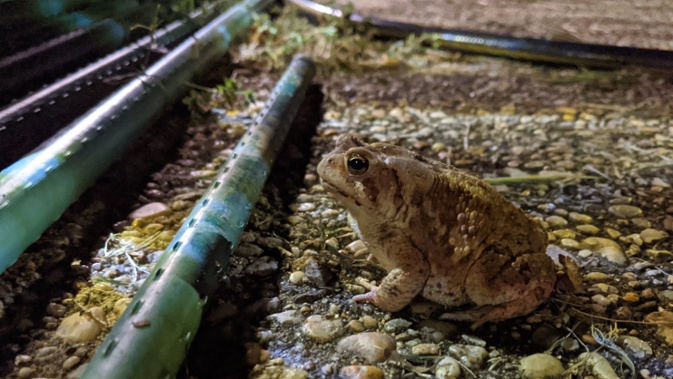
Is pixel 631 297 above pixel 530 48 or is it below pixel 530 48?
below

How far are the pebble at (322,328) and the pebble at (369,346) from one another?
0.19 feet

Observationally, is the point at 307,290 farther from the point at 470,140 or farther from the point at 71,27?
the point at 71,27

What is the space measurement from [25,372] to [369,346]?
1199 mm

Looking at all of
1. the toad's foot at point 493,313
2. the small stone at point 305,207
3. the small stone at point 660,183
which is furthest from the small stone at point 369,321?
the small stone at point 660,183

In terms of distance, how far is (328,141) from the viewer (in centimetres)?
356

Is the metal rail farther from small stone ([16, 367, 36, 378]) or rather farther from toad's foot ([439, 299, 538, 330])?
small stone ([16, 367, 36, 378])

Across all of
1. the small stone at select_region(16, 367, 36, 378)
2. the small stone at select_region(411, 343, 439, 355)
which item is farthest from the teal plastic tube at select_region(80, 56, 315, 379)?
the small stone at select_region(411, 343, 439, 355)

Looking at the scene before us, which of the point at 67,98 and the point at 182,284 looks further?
the point at 67,98

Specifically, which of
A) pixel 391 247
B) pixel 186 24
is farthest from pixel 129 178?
pixel 186 24

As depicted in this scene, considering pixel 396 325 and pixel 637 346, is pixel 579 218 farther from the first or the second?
pixel 396 325

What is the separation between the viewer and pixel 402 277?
77.4 inches

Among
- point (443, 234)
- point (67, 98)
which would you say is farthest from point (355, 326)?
point (67, 98)

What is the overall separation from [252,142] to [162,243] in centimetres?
71

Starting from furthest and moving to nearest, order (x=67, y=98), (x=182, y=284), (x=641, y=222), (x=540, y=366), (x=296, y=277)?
1. (x=67, y=98)
2. (x=641, y=222)
3. (x=296, y=277)
4. (x=540, y=366)
5. (x=182, y=284)
